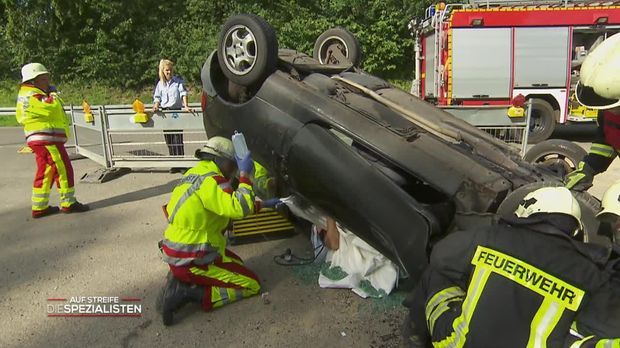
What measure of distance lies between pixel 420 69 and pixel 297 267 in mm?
9029

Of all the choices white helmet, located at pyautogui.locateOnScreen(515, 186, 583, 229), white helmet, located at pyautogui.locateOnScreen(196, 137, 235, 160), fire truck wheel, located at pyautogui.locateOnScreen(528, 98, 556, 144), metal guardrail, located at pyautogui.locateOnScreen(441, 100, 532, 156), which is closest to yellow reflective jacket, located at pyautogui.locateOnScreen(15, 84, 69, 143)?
white helmet, located at pyautogui.locateOnScreen(196, 137, 235, 160)

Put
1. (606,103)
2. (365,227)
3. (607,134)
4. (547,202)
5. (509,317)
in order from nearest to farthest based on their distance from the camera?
(509,317) → (547,202) → (606,103) → (365,227) → (607,134)

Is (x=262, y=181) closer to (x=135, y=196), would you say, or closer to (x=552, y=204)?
(x=552, y=204)

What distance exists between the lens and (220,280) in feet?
10.3

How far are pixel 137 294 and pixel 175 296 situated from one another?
1.80ft

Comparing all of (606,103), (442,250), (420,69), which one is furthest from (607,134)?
(420,69)

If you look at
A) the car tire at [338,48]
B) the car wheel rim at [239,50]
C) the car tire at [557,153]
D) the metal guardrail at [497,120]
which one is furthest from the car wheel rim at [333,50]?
the car tire at [557,153]

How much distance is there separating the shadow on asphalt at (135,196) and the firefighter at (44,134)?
35 cm

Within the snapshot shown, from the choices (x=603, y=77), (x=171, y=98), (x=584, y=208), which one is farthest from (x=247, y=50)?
(x=171, y=98)

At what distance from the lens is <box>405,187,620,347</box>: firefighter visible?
148 cm

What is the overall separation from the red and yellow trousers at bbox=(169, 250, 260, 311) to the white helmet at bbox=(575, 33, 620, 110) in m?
2.38

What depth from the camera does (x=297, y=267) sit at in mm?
3680

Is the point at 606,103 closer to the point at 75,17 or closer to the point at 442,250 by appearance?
the point at 442,250
